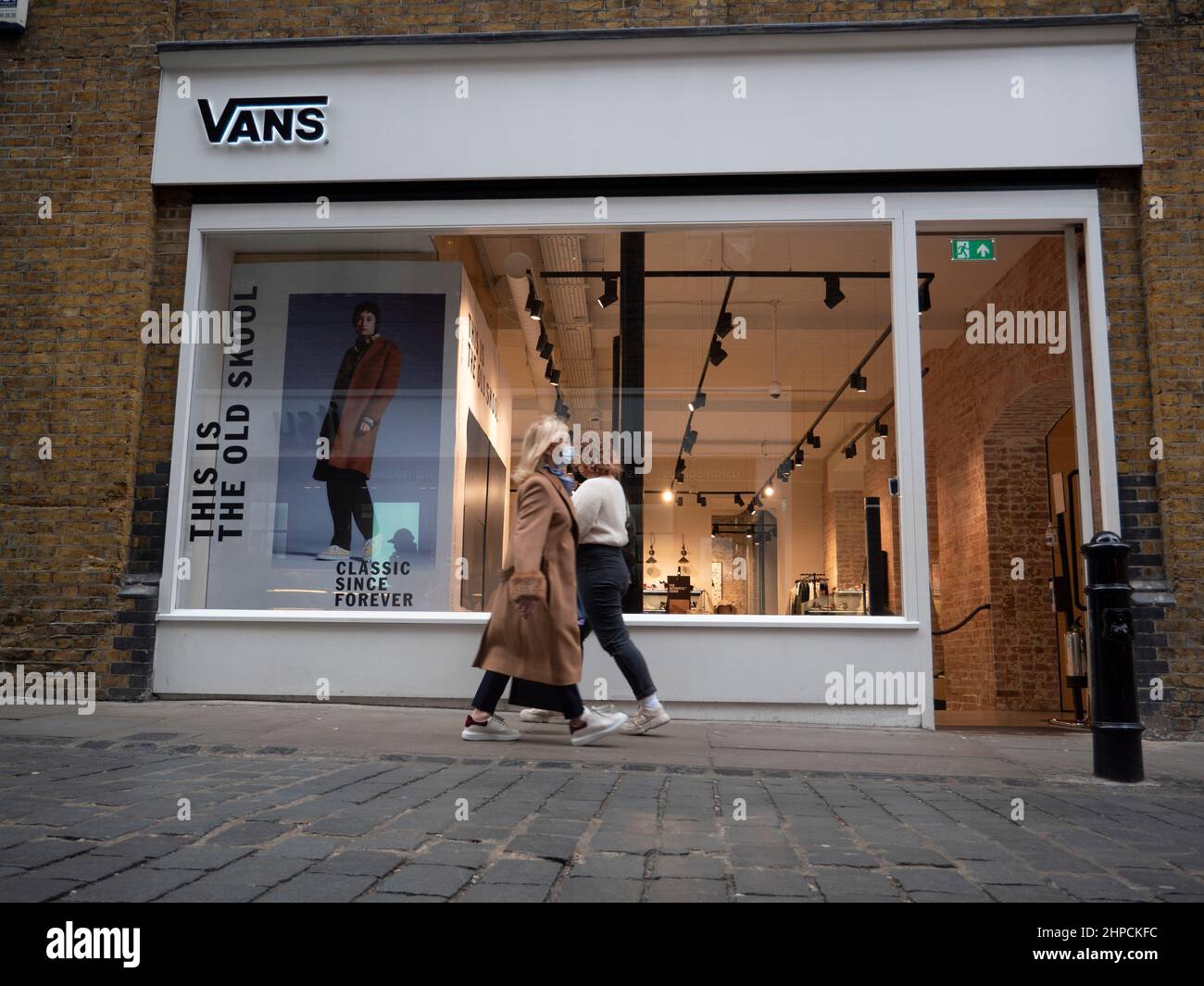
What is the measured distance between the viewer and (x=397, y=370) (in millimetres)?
8172

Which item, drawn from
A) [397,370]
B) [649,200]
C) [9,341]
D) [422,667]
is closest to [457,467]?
[397,370]

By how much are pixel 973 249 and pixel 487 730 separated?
5063 millimetres

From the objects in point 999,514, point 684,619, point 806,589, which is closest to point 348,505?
point 684,619

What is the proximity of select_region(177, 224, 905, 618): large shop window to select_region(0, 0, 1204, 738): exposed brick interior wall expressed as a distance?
57 centimetres

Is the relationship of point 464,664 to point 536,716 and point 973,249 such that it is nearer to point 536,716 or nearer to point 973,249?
point 536,716

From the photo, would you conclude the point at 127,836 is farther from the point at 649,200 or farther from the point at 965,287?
the point at 965,287

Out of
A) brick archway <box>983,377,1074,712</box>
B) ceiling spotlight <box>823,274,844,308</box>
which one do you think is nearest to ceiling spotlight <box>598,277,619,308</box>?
ceiling spotlight <box>823,274,844,308</box>

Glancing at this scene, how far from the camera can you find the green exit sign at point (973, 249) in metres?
7.50

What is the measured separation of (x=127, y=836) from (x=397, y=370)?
18.0 ft

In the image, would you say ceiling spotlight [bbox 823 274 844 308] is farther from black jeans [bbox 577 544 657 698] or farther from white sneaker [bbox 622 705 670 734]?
white sneaker [bbox 622 705 670 734]

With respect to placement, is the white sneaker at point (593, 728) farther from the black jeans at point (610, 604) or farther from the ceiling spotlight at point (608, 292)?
the ceiling spotlight at point (608, 292)

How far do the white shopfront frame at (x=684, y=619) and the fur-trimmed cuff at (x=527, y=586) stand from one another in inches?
71.4

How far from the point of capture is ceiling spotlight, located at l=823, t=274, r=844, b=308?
8.32 metres

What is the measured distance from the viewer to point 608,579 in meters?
5.97
